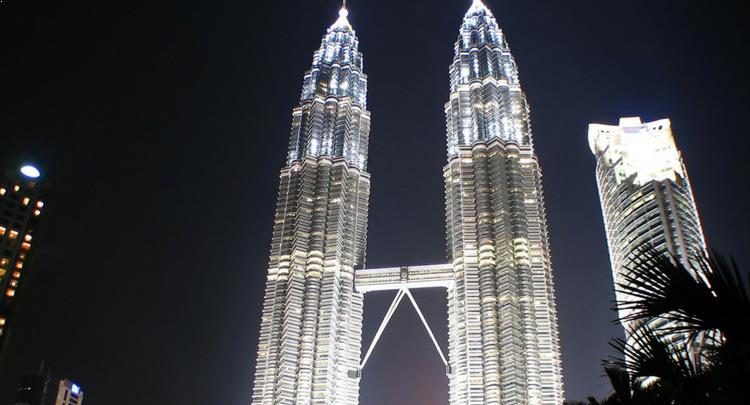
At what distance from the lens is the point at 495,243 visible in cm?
10131

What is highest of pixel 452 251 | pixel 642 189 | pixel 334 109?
pixel 334 109

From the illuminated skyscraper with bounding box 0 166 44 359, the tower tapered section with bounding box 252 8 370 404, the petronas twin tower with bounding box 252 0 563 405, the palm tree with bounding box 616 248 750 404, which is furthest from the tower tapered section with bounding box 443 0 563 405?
the palm tree with bounding box 616 248 750 404

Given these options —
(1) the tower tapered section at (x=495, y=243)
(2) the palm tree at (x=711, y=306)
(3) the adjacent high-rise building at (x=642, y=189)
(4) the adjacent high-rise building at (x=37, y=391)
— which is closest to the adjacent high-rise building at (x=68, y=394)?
(4) the adjacent high-rise building at (x=37, y=391)

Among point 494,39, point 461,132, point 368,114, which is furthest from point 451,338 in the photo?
point 494,39

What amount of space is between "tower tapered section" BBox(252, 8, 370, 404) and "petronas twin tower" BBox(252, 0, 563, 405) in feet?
0.73

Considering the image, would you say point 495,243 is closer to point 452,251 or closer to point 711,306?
point 452,251

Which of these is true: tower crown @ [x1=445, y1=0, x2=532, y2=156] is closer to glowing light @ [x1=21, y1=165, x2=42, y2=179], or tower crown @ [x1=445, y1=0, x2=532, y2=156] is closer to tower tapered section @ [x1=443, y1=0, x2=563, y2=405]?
tower tapered section @ [x1=443, y1=0, x2=563, y2=405]

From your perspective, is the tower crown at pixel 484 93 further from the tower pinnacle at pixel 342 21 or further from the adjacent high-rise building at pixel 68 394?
the adjacent high-rise building at pixel 68 394

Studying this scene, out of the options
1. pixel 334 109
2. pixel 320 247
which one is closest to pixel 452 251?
pixel 320 247

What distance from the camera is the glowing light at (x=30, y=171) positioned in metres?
85.7

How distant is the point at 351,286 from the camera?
10738 centimetres

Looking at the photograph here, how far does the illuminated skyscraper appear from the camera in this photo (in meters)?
74.2

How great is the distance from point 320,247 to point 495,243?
26.9 metres

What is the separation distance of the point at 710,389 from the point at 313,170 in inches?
4343
